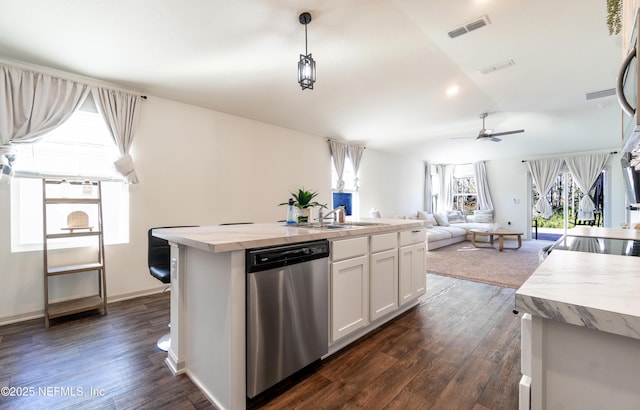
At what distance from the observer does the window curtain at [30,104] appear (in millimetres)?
2451

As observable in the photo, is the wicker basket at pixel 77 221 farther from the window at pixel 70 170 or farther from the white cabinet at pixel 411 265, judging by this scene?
the white cabinet at pixel 411 265

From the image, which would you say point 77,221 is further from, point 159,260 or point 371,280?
point 371,280

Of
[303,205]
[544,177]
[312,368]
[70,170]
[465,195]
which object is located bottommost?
[312,368]

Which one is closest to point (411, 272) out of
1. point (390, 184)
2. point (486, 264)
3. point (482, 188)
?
point (486, 264)

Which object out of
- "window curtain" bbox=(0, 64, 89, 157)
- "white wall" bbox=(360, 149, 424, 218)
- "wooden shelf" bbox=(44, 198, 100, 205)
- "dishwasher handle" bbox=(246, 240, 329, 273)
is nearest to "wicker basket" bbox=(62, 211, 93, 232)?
A: "wooden shelf" bbox=(44, 198, 100, 205)

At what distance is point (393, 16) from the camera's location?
2246mm

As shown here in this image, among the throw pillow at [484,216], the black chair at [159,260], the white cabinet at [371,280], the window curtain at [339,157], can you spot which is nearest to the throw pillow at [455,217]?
the throw pillow at [484,216]

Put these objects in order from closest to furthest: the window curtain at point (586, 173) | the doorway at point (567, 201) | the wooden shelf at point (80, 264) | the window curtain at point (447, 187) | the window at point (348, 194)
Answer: the wooden shelf at point (80, 264), the window at point (348, 194), the window curtain at point (586, 173), the doorway at point (567, 201), the window curtain at point (447, 187)

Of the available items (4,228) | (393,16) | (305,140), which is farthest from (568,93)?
(4,228)

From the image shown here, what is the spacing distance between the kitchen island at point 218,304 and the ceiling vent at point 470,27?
203 centimetres

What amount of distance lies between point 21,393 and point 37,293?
1.53 m

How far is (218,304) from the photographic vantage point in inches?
56.3

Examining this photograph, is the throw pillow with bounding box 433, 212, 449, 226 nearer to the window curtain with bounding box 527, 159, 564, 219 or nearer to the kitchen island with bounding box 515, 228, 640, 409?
the window curtain with bounding box 527, 159, 564, 219

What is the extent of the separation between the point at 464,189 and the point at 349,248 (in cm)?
867
